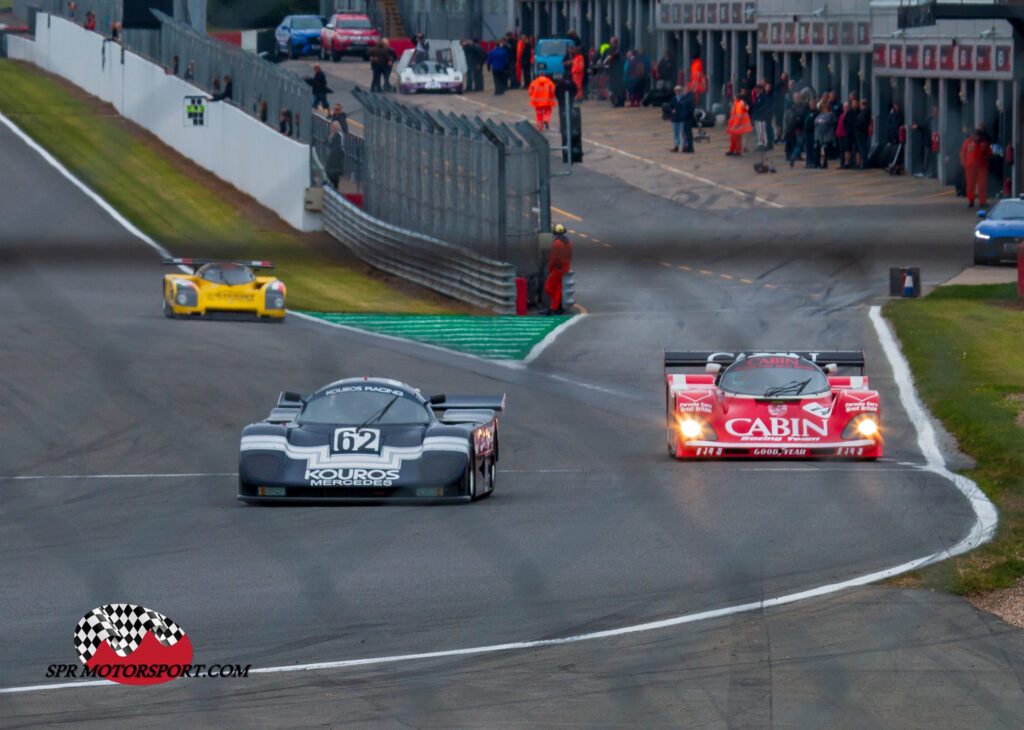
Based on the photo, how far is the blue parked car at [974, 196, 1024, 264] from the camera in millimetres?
2920

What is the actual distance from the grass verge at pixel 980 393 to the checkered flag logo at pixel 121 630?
12.4 ft

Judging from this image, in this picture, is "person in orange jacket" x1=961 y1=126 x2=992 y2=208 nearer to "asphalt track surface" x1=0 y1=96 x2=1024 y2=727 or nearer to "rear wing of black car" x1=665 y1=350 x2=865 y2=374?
"asphalt track surface" x1=0 y1=96 x2=1024 y2=727

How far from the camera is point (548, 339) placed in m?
22.0

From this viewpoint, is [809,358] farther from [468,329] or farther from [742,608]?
[468,329]

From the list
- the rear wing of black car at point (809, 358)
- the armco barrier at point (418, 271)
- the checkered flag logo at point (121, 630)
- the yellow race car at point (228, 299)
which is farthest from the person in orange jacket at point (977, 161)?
the yellow race car at point (228, 299)

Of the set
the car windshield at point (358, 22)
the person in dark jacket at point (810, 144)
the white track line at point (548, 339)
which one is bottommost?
the white track line at point (548, 339)

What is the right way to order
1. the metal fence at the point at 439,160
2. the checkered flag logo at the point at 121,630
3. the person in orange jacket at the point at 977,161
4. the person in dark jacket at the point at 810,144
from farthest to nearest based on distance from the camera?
1. the metal fence at the point at 439,160
2. the checkered flag logo at the point at 121,630
3. the person in dark jacket at the point at 810,144
4. the person in orange jacket at the point at 977,161

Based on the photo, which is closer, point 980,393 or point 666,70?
point 666,70

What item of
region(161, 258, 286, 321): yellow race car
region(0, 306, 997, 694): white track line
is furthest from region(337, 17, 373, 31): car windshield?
region(161, 258, 286, 321): yellow race car

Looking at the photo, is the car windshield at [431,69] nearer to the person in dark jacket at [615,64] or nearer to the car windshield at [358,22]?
the car windshield at [358,22]

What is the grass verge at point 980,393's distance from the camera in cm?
868

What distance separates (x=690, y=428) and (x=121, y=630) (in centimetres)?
830

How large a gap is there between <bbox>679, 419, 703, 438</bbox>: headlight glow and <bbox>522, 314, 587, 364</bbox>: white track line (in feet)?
22.2

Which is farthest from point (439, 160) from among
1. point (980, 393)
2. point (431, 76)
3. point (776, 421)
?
point (431, 76)
